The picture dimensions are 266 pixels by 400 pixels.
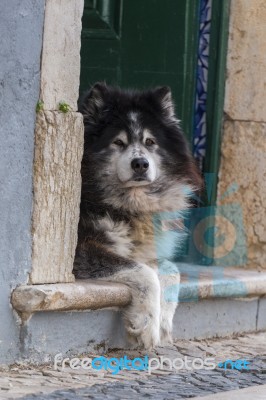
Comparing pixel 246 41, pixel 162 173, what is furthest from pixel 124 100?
pixel 246 41

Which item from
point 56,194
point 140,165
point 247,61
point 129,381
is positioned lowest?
point 129,381

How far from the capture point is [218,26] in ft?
21.8

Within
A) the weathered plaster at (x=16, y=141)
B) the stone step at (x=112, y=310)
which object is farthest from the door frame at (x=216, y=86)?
the weathered plaster at (x=16, y=141)

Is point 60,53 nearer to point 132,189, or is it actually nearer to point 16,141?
point 16,141

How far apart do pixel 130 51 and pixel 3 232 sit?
2.20 m

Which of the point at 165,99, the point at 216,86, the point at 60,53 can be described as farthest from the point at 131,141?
the point at 216,86

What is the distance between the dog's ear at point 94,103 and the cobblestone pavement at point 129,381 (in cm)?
128

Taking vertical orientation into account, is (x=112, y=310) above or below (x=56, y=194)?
below

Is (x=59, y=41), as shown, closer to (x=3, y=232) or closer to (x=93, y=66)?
(x=3, y=232)

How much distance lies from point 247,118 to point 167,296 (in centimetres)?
159

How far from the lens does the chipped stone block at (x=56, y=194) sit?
5023 mm

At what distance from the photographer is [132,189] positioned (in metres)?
5.71

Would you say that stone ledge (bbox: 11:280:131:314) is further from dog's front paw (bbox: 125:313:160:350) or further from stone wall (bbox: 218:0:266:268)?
stone wall (bbox: 218:0:266:268)

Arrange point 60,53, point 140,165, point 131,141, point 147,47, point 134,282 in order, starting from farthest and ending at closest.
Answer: point 147,47
point 131,141
point 140,165
point 134,282
point 60,53
